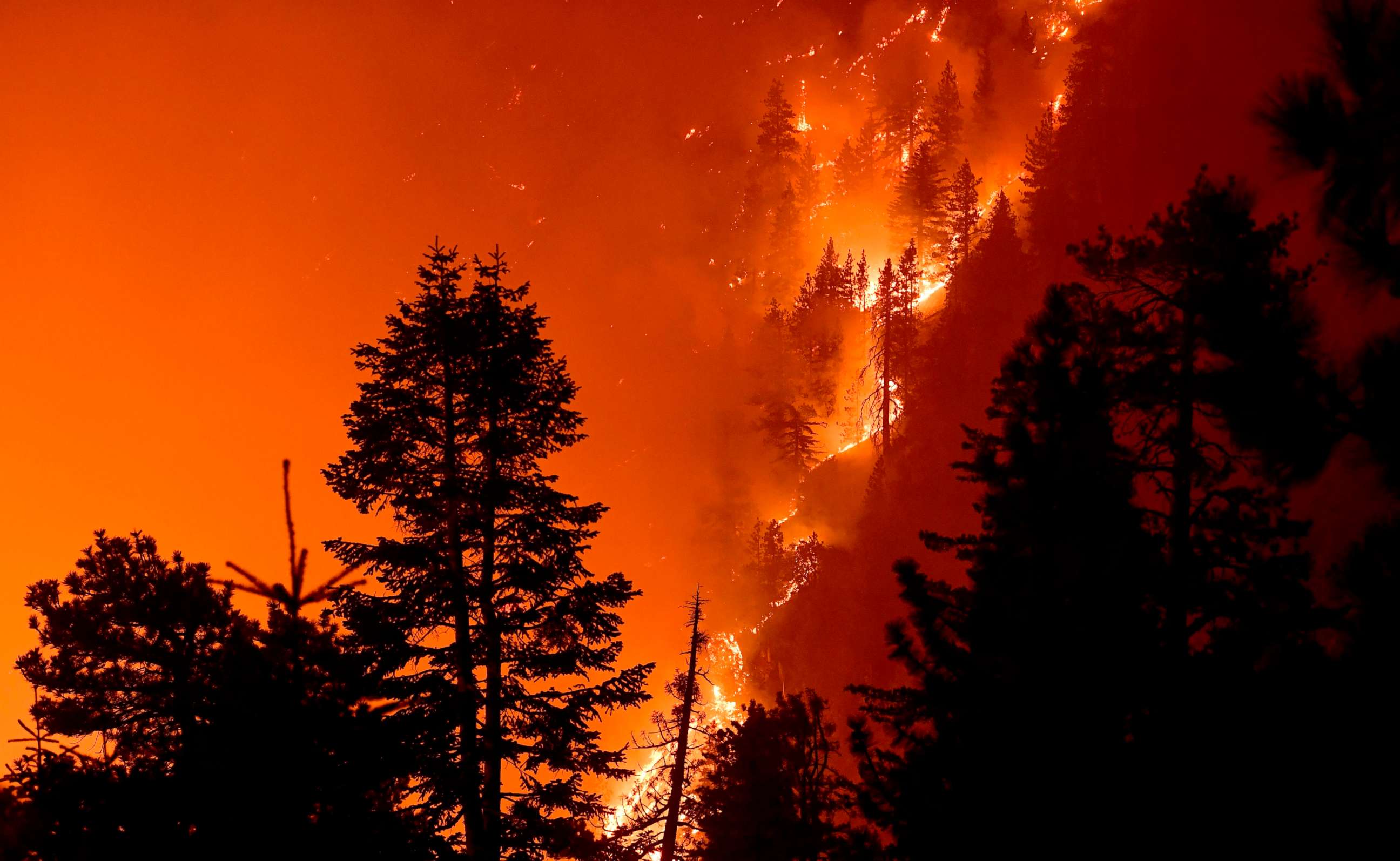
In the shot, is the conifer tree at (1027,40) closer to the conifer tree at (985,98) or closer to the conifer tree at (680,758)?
the conifer tree at (985,98)

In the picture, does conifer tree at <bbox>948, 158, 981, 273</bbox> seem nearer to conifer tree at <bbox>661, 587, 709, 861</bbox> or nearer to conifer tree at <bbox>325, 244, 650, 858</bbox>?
conifer tree at <bbox>661, 587, 709, 861</bbox>

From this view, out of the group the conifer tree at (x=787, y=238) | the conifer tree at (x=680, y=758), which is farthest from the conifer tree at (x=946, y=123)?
the conifer tree at (x=680, y=758)

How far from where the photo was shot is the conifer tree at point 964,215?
47.3 m

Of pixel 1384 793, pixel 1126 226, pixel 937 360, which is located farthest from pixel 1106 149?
pixel 1384 793

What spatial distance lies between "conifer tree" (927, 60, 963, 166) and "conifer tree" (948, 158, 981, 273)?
10.5 m

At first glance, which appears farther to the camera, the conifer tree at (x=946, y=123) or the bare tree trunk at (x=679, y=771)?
the conifer tree at (x=946, y=123)

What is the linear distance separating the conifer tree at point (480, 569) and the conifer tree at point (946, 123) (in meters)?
56.0

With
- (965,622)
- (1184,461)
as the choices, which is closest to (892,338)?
(1184,461)

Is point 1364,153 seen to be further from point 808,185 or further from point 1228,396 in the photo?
point 808,185

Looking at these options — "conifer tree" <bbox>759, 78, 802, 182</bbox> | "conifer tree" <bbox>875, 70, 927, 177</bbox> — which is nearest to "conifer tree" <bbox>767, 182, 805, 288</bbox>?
"conifer tree" <bbox>759, 78, 802, 182</bbox>

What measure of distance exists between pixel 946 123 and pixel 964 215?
644 inches

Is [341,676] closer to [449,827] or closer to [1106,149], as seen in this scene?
[449,827]

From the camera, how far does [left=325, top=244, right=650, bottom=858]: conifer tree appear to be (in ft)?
34.8

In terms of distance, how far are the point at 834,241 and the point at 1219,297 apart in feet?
214
